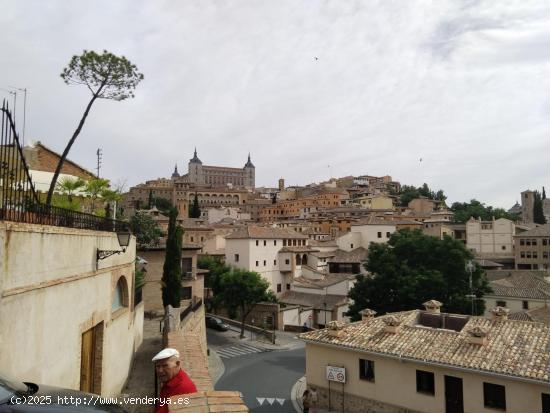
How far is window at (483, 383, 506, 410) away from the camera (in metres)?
14.8

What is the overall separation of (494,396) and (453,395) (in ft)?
4.85

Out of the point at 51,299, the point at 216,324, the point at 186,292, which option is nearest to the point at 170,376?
the point at 51,299

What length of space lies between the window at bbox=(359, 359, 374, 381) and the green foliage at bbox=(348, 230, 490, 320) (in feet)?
41.5

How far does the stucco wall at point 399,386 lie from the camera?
14.4 m

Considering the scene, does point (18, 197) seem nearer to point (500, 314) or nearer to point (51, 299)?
point (51, 299)

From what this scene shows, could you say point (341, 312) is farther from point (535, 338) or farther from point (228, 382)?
point (535, 338)

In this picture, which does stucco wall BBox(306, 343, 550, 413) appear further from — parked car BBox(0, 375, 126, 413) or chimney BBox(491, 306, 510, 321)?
parked car BBox(0, 375, 126, 413)

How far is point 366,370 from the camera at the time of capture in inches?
719

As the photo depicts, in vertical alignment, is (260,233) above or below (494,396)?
above

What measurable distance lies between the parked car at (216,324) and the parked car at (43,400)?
115 feet

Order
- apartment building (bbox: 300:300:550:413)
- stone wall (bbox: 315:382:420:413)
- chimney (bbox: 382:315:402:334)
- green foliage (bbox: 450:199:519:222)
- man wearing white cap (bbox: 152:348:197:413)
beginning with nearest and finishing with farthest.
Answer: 1. man wearing white cap (bbox: 152:348:197:413)
2. apartment building (bbox: 300:300:550:413)
3. stone wall (bbox: 315:382:420:413)
4. chimney (bbox: 382:315:402:334)
5. green foliage (bbox: 450:199:519:222)

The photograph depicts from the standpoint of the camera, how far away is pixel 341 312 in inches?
1593

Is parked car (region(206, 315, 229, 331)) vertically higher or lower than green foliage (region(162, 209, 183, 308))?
lower

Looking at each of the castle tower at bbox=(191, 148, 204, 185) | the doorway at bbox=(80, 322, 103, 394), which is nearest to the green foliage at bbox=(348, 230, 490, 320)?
the doorway at bbox=(80, 322, 103, 394)
